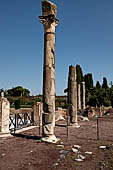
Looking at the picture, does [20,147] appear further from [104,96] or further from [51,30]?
[104,96]

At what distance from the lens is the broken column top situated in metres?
7.65

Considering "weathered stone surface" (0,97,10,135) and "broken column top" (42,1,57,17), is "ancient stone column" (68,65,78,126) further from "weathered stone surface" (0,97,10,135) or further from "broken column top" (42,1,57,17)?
"broken column top" (42,1,57,17)

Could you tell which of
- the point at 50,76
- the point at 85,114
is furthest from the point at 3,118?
the point at 85,114

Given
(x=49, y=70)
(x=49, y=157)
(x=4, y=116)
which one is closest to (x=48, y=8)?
(x=49, y=70)

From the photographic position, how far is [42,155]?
539 centimetres

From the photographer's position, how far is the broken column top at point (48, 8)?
7648mm

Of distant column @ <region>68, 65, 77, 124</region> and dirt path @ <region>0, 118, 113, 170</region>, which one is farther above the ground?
distant column @ <region>68, 65, 77, 124</region>

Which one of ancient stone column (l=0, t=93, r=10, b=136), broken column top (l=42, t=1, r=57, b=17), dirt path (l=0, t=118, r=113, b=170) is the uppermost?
broken column top (l=42, t=1, r=57, b=17)

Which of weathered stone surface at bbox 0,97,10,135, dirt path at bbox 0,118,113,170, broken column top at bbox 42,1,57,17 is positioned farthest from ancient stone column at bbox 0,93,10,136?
broken column top at bbox 42,1,57,17

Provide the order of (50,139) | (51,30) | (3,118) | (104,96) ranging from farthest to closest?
1. (104,96)
2. (3,118)
3. (51,30)
4. (50,139)

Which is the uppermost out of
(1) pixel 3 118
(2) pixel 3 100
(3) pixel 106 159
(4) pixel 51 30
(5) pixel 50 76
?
(4) pixel 51 30

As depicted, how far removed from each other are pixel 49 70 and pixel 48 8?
106 inches

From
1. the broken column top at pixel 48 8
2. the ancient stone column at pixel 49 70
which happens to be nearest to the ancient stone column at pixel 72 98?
the ancient stone column at pixel 49 70

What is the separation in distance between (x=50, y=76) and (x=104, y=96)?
30.1m
